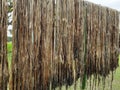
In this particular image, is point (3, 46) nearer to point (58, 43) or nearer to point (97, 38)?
point (58, 43)

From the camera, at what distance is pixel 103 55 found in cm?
794

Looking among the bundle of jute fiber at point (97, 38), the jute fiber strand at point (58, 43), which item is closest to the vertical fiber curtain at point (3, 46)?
the jute fiber strand at point (58, 43)

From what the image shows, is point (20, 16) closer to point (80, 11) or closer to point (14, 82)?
point (14, 82)

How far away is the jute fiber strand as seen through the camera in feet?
15.6

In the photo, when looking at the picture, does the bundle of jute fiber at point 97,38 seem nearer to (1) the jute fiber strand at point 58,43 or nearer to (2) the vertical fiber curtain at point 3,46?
(1) the jute fiber strand at point 58,43

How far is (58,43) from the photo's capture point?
228 inches

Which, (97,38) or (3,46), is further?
(97,38)

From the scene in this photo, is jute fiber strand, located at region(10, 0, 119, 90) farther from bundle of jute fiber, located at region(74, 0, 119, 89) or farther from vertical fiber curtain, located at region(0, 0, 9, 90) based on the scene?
vertical fiber curtain, located at region(0, 0, 9, 90)

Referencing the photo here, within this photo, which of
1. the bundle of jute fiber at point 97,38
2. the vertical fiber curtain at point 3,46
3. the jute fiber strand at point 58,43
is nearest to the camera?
the vertical fiber curtain at point 3,46

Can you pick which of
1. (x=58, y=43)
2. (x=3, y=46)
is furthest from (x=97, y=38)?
(x=3, y=46)

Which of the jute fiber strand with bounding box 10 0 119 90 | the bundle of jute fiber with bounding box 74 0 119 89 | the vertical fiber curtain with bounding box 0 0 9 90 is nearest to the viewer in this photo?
the vertical fiber curtain with bounding box 0 0 9 90

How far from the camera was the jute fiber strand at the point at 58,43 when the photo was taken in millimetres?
4758

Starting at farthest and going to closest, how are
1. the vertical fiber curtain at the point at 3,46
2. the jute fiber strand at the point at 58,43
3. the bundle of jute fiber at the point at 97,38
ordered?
the bundle of jute fiber at the point at 97,38 → the jute fiber strand at the point at 58,43 → the vertical fiber curtain at the point at 3,46

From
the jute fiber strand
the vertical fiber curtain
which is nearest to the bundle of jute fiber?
the jute fiber strand
